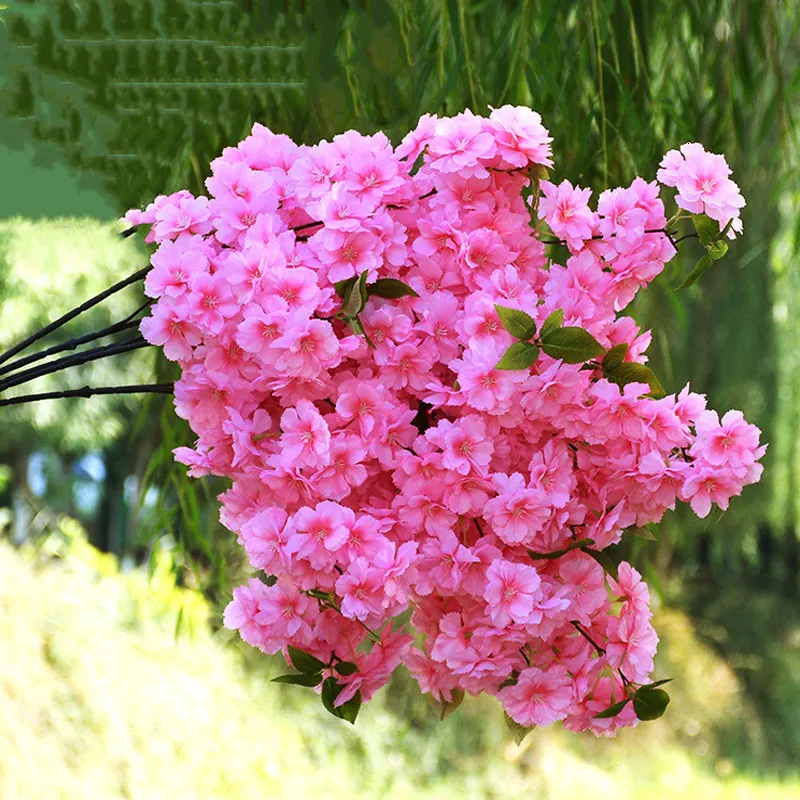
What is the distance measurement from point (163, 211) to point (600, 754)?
363 cm

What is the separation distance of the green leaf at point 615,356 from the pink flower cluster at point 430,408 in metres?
0.01

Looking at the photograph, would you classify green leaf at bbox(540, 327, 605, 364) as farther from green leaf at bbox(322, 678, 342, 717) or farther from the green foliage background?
the green foliage background

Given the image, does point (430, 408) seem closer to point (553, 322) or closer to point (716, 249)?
point (553, 322)

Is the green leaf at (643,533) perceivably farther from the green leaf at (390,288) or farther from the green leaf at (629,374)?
the green leaf at (390,288)

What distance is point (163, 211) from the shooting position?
80cm

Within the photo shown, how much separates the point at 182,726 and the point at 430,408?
8.05 feet

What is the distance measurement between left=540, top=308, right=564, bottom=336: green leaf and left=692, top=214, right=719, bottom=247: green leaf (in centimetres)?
14

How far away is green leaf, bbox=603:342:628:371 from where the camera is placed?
2.51 ft

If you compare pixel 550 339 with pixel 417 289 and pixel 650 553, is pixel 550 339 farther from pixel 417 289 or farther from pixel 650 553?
pixel 650 553

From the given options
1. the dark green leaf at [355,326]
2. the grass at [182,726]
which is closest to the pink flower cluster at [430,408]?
the dark green leaf at [355,326]

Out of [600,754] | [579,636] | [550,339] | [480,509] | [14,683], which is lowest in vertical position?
[600,754]

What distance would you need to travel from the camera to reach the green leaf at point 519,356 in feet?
2.36

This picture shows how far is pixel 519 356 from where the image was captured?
2.38 ft

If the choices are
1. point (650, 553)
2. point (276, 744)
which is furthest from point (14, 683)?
point (650, 553)
